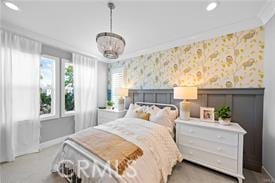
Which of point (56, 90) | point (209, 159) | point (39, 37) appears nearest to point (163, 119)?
point (209, 159)

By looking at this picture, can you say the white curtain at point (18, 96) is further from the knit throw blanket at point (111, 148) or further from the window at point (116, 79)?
the window at point (116, 79)

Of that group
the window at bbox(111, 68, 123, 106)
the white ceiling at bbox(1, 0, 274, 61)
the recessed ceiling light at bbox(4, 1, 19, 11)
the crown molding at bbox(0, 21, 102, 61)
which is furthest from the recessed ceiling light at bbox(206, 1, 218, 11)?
the crown molding at bbox(0, 21, 102, 61)

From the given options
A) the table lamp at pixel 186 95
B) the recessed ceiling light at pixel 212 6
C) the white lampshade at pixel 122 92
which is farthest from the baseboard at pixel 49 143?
the recessed ceiling light at pixel 212 6

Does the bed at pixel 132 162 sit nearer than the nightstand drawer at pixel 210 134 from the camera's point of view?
Yes

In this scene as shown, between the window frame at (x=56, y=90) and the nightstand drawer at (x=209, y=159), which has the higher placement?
the window frame at (x=56, y=90)

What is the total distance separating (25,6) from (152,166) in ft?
9.87

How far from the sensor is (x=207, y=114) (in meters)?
2.68

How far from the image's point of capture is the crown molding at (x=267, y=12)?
193 centimetres

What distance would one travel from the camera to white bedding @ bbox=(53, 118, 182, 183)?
1.51 metres

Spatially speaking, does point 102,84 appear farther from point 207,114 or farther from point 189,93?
point 207,114

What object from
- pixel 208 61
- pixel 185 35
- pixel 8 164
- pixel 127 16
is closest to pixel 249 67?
pixel 208 61

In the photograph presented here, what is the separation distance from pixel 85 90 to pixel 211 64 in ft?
11.5

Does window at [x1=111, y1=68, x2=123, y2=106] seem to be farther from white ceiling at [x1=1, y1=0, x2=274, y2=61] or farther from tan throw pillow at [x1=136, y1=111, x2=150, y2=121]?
tan throw pillow at [x1=136, y1=111, x2=150, y2=121]

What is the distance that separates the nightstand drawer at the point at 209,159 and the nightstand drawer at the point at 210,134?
0.27m
